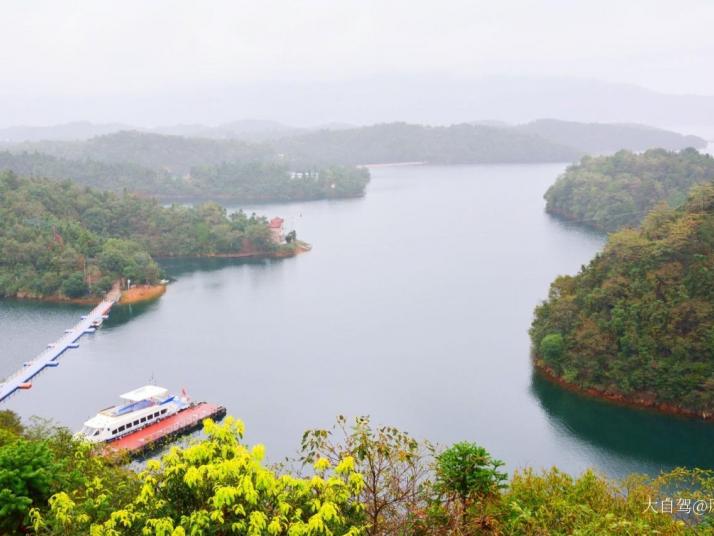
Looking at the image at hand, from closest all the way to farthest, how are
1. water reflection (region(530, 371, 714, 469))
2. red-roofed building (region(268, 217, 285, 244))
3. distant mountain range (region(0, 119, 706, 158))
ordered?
water reflection (region(530, 371, 714, 469)), red-roofed building (region(268, 217, 285, 244)), distant mountain range (region(0, 119, 706, 158))

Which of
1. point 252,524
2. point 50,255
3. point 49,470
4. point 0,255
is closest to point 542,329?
point 49,470

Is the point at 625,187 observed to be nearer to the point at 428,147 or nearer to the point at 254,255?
the point at 254,255

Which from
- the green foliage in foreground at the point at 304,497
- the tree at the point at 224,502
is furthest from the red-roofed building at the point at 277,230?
the tree at the point at 224,502

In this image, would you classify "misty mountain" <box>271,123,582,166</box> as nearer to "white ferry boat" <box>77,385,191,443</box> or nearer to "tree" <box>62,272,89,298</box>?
"tree" <box>62,272,89,298</box>

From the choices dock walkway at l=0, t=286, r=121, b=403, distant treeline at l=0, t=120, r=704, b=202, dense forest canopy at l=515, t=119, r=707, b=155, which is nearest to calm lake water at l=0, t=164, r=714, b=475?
dock walkway at l=0, t=286, r=121, b=403

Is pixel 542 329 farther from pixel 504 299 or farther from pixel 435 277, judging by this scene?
pixel 435 277
